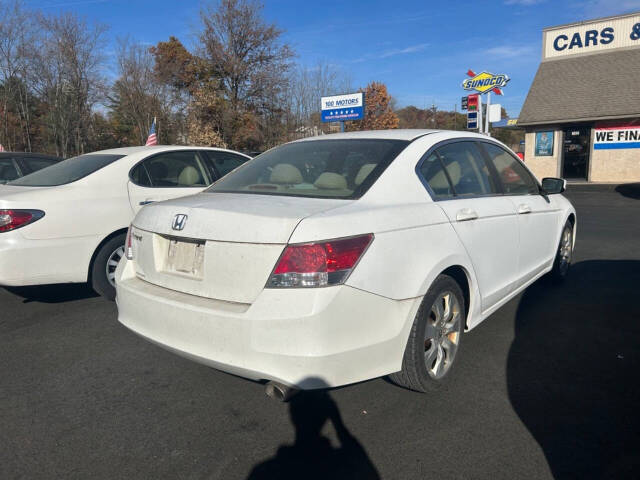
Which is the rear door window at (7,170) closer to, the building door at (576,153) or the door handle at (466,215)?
the door handle at (466,215)

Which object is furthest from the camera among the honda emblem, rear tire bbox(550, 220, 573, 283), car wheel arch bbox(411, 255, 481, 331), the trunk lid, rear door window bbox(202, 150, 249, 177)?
rear door window bbox(202, 150, 249, 177)

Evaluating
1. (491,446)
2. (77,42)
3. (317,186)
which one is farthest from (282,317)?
(77,42)

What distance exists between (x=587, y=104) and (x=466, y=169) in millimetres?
20328

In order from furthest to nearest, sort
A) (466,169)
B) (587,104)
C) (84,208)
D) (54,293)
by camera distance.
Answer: (587,104), (54,293), (84,208), (466,169)

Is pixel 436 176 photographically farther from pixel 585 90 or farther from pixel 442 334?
pixel 585 90

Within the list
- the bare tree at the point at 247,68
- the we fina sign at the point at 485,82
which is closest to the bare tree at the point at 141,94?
the bare tree at the point at 247,68

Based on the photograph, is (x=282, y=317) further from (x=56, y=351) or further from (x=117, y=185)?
(x=117, y=185)

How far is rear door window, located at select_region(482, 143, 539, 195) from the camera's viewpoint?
406 cm

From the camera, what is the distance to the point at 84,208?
465 cm

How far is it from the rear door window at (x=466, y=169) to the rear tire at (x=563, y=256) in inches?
71.1

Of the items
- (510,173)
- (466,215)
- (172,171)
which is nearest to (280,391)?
(466,215)

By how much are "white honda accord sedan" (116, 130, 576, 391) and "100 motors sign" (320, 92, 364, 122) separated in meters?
17.9

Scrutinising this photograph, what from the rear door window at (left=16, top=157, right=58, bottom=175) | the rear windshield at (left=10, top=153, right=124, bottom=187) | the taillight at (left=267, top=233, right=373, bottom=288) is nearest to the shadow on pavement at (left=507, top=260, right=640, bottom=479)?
the taillight at (left=267, top=233, right=373, bottom=288)

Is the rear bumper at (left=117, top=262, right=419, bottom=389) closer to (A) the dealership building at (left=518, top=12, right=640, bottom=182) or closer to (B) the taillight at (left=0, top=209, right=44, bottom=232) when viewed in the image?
(B) the taillight at (left=0, top=209, right=44, bottom=232)
